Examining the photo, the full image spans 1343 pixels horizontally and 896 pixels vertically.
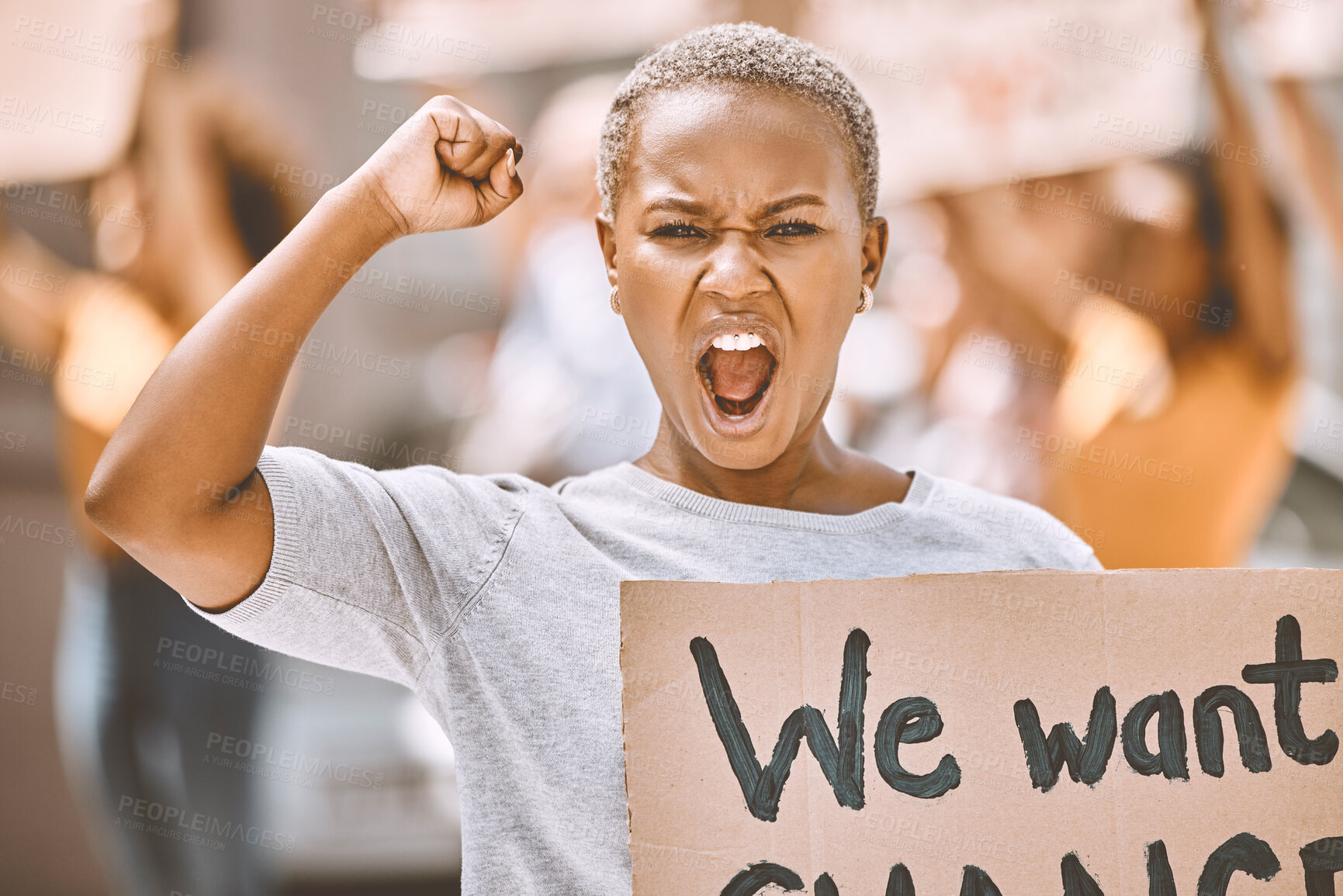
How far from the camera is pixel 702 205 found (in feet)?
3.42

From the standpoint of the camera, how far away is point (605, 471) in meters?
1.16

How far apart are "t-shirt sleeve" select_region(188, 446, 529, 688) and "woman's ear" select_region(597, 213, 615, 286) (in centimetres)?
35

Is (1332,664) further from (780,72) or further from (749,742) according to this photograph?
(780,72)

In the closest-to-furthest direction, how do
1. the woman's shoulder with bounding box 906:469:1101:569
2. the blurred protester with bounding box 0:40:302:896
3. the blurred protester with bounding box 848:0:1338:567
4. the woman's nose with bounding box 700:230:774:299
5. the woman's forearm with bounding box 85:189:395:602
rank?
the woman's forearm with bounding box 85:189:395:602
the woman's nose with bounding box 700:230:774:299
the woman's shoulder with bounding box 906:469:1101:569
the blurred protester with bounding box 0:40:302:896
the blurred protester with bounding box 848:0:1338:567

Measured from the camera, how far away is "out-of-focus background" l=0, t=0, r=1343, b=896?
236 cm

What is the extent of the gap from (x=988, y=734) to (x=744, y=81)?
727 mm

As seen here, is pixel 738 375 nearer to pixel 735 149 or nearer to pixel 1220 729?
pixel 735 149

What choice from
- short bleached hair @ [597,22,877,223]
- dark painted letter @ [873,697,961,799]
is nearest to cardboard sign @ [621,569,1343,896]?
dark painted letter @ [873,697,961,799]

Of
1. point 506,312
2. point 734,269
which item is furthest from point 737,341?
point 506,312

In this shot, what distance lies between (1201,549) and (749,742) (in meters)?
2.19

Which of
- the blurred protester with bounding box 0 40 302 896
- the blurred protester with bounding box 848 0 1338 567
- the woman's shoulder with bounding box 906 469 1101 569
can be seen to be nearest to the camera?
the woman's shoulder with bounding box 906 469 1101 569

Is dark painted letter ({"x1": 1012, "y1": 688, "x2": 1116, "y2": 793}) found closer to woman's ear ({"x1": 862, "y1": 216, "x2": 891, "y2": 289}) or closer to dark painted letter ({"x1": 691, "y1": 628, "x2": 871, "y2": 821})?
dark painted letter ({"x1": 691, "y1": 628, "x2": 871, "y2": 821})

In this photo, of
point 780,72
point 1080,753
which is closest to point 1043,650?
point 1080,753

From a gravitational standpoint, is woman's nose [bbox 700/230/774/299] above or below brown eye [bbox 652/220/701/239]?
below
